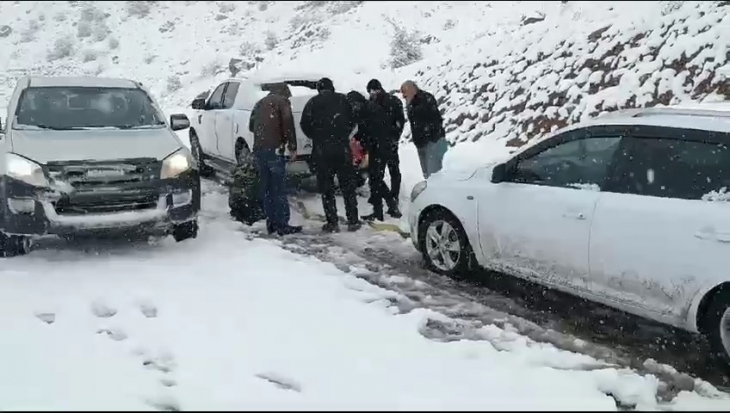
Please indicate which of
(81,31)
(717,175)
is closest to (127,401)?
(717,175)

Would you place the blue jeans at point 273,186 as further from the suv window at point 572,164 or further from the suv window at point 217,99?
the suv window at point 217,99

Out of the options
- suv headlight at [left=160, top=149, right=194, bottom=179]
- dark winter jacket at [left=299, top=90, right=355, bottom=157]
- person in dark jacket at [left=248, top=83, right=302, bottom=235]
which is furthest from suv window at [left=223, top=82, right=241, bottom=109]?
suv headlight at [left=160, top=149, right=194, bottom=179]

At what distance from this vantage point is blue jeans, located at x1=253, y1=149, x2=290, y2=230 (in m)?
8.09

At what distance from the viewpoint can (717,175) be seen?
462 cm

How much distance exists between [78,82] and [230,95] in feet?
9.45

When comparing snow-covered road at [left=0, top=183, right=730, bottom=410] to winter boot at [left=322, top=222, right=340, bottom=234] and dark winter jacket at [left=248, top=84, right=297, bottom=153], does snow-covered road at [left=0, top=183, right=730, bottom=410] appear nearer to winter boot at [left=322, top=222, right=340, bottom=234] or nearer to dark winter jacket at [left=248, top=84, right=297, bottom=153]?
winter boot at [left=322, top=222, right=340, bottom=234]

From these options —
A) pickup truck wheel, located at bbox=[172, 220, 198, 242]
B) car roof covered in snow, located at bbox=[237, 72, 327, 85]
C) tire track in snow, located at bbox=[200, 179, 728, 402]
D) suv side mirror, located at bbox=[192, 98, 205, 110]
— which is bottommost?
tire track in snow, located at bbox=[200, 179, 728, 402]

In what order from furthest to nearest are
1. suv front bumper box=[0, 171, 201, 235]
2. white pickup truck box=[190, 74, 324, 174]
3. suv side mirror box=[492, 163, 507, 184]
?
white pickup truck box=[190, 74, 324, 174], suv front bumper box=[0, 171, 201, 235], suv side mirror box=[492, 163, 507, 184]

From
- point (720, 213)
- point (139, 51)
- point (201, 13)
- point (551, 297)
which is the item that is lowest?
point (551, 297)

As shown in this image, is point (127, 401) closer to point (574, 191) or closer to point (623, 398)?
point (623, 398)

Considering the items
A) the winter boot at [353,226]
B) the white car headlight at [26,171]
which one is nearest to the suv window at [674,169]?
the winter boot at [353,226]

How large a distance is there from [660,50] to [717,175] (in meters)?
8.13

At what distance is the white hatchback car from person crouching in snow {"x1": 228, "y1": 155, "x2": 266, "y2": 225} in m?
3.23

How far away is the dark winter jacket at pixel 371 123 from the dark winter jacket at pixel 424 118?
0.43 m
